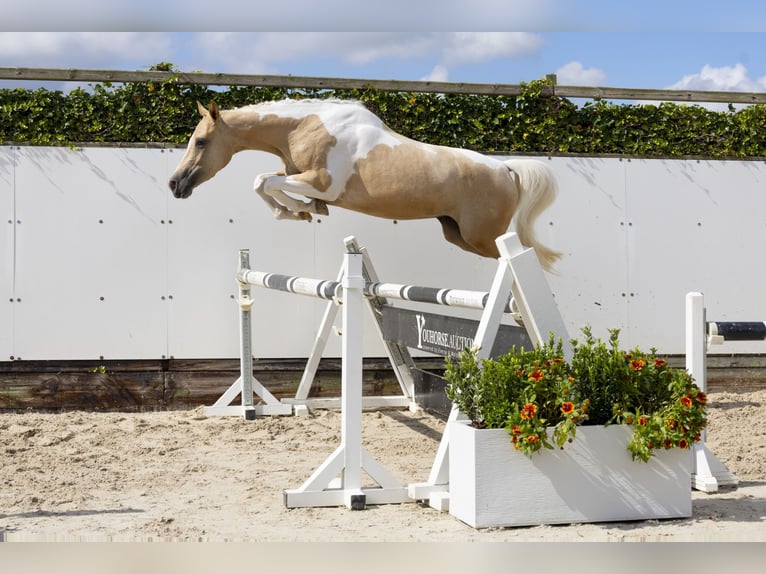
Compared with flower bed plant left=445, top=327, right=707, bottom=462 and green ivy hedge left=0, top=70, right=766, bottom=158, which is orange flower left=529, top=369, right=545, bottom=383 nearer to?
flower bed plant left=445, top=327, right=707, bottom=462

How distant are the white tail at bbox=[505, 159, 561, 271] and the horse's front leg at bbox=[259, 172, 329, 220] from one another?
3.42ft

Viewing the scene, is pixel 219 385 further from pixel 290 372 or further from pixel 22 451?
pixel 22 451

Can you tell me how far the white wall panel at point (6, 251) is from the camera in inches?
246

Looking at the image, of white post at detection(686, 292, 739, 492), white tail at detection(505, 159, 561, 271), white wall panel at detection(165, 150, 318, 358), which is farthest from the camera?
white wall panel at detection(165, 150, 318, 358)

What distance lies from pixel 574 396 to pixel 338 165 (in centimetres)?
157

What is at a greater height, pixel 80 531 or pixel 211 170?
pixel 211 170

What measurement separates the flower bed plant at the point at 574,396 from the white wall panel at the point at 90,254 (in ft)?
11.1

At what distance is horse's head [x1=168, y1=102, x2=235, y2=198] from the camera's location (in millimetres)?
4367

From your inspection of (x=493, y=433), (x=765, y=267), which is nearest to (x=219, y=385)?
(x=493, y=433)

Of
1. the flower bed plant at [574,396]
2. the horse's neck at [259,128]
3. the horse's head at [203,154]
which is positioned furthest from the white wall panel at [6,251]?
the flower bed plant at [574,396]

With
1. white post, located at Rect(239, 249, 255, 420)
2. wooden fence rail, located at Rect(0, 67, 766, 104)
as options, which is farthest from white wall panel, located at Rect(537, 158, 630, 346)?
white post, located at Rect(239, 249, 255, 420)

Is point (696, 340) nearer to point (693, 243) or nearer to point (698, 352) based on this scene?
point (698, 352)

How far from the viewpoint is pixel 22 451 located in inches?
196

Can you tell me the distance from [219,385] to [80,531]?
3.11m
